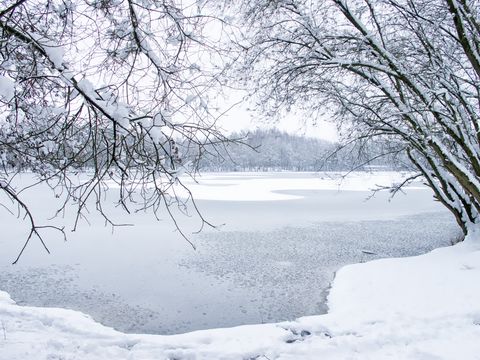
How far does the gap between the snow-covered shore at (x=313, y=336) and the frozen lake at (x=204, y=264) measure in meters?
1.63

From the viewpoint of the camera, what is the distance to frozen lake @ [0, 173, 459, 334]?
727cm

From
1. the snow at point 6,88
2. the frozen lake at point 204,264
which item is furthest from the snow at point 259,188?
the snow at point 6,88

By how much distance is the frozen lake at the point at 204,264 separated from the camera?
7.27 m

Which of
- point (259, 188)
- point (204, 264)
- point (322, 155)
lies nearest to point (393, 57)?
point (322, 155)

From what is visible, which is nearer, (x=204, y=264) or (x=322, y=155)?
(x=322, y=155)

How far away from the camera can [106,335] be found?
4684 mm

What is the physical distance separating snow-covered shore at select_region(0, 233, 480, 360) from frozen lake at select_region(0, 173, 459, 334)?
64.1 inches

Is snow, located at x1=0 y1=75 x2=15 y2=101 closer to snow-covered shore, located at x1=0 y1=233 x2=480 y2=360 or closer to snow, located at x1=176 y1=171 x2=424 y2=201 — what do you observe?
A: snow-covered shore, located at x1=0 y1=233 x2=480 y2=360

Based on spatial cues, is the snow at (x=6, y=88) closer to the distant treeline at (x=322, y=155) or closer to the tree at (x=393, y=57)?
the distant treeline at (x=322, y=155)

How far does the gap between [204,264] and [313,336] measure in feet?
20.5

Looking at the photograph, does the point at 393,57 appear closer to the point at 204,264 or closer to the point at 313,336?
the point at 313,336

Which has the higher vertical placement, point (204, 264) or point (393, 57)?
point (393, 57)

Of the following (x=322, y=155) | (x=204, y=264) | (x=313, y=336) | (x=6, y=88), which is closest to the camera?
(x=6, y=88)

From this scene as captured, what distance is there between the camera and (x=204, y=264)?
10.5 metres
